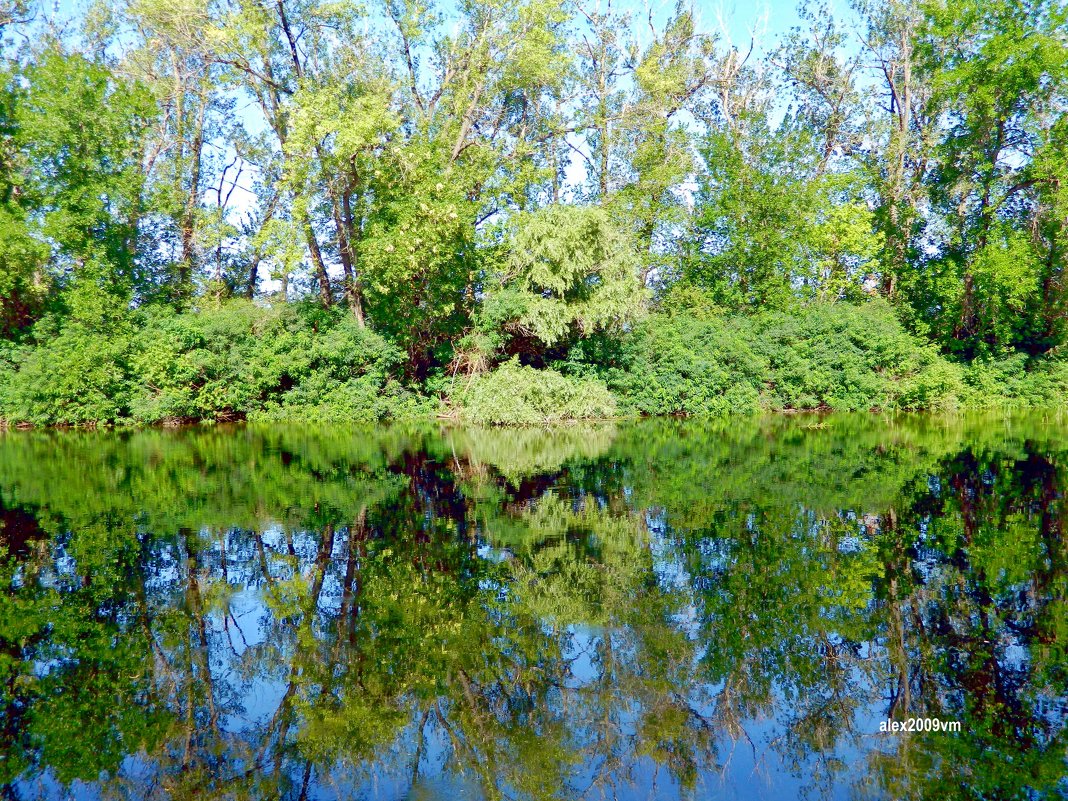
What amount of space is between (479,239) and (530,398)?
7334 millimetres

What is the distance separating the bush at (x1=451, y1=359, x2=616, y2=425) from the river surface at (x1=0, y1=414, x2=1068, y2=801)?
1223 cm

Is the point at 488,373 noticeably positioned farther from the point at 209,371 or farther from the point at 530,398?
the point at 209,371

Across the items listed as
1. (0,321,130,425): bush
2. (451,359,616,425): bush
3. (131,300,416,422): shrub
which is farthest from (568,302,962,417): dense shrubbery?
(0,321,130,425): bush

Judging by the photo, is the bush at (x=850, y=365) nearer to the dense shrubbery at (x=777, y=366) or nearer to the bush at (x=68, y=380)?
the dense shrubbery at (x=777, y=366)

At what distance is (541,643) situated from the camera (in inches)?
245

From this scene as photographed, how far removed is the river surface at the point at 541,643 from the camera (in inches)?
181

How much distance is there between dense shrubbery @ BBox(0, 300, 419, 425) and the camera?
2589 cm

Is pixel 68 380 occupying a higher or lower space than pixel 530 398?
higher

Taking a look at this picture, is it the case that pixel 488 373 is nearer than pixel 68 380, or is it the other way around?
pixel 68 380

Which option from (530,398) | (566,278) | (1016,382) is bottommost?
(1016,382)

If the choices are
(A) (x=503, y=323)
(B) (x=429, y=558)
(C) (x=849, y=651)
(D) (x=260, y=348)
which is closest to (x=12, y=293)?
(D) (x=260, y=348)

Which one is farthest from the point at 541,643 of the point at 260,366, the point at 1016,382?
the point at 1016,382

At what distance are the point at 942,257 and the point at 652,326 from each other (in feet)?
43.1

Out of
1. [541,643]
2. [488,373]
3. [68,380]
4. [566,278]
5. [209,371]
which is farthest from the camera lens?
[209,371]
